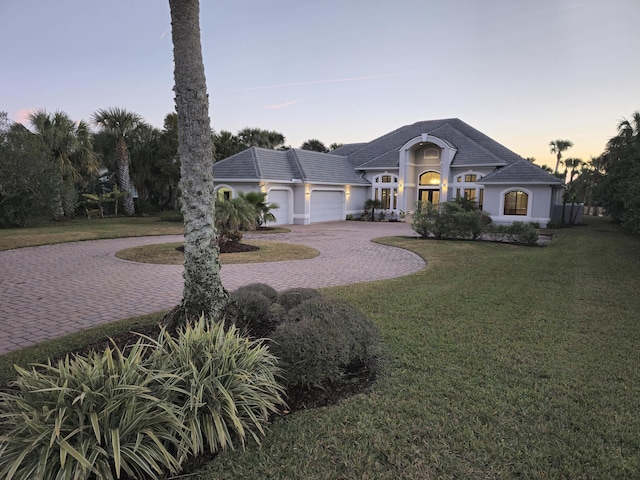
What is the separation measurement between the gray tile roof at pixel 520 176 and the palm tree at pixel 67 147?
27.6m

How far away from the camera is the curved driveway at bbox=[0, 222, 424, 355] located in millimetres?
6238

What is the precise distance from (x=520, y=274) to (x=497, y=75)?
11.4 metres

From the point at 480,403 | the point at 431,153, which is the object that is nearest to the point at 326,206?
the point at 431,153

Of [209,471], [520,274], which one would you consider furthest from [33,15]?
[520,274]

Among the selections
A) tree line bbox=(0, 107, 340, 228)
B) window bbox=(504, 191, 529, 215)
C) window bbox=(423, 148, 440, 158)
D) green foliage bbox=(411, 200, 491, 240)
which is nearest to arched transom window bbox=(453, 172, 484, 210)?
window bbox=(504, 191, 529, 215)

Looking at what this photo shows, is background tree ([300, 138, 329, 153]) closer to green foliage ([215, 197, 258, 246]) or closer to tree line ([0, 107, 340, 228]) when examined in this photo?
tree line ([0, 107, 340, 228])

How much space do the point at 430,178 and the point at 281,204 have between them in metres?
13.1

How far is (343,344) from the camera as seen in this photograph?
12.9 feet

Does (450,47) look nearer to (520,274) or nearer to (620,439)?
(520,274)

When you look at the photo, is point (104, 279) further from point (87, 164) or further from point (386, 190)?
point (386, 190)

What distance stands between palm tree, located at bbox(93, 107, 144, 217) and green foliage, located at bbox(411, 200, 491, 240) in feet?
75.2

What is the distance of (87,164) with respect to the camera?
26.9 metres

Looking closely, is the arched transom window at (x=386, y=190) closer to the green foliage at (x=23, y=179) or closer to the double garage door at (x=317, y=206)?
the double garage door at (x=317, y=206)

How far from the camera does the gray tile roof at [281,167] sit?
79.2 feet
